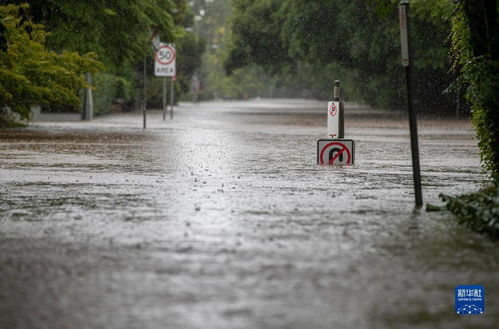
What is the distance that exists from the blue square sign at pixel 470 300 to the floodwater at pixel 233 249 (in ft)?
0.22

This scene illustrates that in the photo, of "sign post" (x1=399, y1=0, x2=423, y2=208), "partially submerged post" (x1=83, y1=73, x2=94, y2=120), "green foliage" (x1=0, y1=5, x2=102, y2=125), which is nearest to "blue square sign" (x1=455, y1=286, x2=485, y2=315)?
"sign post" (x1=399, y1=0, x2=423, y2=208)

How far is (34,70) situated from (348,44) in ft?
94.1

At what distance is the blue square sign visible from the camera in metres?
6.40

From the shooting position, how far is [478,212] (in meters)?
9.95

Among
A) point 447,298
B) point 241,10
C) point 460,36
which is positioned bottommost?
point 447,298

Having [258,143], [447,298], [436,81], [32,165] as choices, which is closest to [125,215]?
[447,298]

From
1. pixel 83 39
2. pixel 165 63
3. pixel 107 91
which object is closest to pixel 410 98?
pixel 83 39

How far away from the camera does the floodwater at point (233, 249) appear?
634 centimetres

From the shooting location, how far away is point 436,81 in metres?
58.6

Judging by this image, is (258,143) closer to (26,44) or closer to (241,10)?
(26,44)

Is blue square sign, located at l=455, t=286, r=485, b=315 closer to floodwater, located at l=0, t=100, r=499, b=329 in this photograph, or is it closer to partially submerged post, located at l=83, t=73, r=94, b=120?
floodwater, located at l=0, t=100, r=499, b=329

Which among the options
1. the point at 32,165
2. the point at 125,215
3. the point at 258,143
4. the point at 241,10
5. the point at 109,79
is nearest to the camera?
the point at 125,215

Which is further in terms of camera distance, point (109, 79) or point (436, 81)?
point (436, 81)

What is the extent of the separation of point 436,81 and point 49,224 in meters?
50.0
